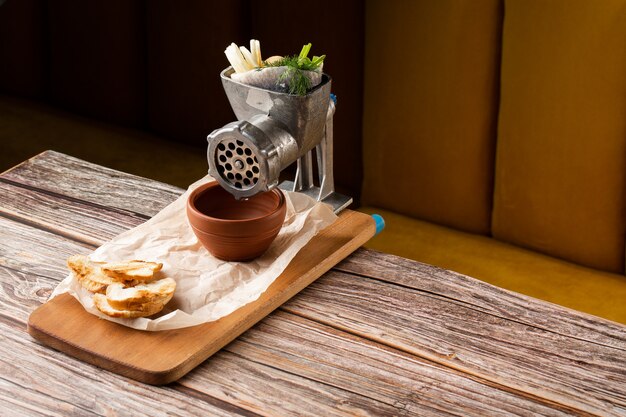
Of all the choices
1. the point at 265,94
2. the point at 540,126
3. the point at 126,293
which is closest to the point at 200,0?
the point at 540,126

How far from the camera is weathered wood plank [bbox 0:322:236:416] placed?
0.92 metres

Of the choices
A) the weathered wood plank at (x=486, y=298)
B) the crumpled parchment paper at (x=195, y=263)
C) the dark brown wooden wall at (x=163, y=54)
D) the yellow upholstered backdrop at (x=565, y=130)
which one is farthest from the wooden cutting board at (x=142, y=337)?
the dark brown wooden wall at (x=163, y=54)

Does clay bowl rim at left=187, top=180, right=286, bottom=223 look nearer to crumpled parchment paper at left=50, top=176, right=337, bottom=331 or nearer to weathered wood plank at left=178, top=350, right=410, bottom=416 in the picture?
crumpled parchment paper at left=50, top=176, right=337, bottom=331

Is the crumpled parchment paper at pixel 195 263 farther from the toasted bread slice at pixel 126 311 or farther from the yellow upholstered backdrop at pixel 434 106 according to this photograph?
the yellow upholstered backdrop at pixel 434 106

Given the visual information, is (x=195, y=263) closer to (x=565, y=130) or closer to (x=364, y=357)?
(x=364, y=357)

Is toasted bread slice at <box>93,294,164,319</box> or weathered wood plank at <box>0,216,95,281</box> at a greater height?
toasted bread slice at <box>93,294,164,319</box>

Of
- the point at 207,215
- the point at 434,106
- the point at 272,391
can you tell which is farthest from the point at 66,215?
the point at 434,106

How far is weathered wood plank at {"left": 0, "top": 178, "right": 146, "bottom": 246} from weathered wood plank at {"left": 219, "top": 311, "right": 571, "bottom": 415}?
1.15ft

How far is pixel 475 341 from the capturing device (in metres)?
1.06

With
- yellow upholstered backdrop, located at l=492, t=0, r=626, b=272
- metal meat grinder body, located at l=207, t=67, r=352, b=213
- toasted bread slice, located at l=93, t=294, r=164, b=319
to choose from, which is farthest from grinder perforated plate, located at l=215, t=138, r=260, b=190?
yellow upholstered backdrop, located at l=492, t=0, r=626, b=272

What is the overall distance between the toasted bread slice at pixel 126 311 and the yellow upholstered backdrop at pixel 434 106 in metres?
1.09

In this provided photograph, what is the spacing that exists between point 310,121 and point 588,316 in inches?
17.5

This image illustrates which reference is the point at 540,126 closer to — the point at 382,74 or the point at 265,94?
the point at 382,74

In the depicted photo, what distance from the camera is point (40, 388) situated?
37.4 inches
